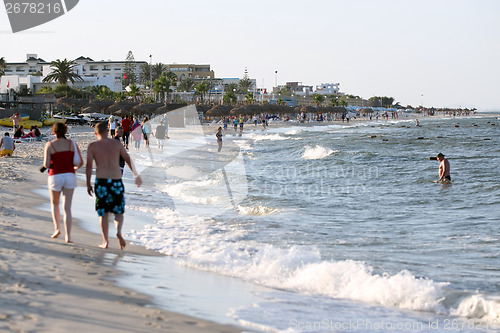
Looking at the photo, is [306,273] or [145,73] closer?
[306,273]

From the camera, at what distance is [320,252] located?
7.97m

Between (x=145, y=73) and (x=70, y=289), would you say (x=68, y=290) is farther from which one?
(x=145, y=73)

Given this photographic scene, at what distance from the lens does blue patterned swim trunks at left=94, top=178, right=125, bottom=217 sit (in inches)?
252

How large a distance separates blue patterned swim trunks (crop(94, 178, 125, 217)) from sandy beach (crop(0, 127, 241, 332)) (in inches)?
21.4

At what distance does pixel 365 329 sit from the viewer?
4.92 metres

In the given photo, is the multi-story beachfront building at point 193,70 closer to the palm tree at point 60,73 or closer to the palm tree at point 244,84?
the palm tree at point 244,84

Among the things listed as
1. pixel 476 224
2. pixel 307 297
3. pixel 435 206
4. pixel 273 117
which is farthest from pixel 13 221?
pixel 273 117

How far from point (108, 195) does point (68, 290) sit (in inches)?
68.9

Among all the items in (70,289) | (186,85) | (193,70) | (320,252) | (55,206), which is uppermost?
(193,70)

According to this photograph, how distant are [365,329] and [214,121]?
2901 inches

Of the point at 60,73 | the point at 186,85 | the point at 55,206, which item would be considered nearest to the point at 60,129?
the point at 55,206

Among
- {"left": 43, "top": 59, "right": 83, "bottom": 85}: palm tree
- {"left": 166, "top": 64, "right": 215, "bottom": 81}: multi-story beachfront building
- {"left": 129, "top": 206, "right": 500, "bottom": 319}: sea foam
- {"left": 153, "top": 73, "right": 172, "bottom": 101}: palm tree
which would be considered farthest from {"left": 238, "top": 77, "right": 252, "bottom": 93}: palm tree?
{"left": 129, "top": 206, "right": 500, "bottom": 319}: sea foam

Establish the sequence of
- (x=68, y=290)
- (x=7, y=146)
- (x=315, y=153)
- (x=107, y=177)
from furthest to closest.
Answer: (x=315, y=153), (x=7, y=146), (x=107, y=177), (x=68, y=290)

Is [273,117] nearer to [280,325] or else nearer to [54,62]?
[54,62]
